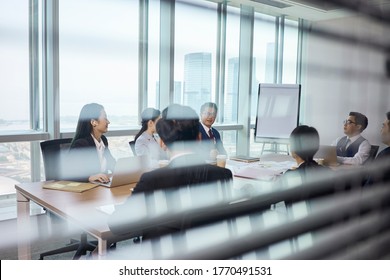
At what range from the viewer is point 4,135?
104 inches

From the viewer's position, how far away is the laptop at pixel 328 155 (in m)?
2.14

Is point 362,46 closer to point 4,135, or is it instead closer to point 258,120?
point 4,135

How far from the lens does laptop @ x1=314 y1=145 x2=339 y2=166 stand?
Answer: 2137mm

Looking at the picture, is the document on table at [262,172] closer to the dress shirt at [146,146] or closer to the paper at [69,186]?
the dress shirt at [146,146]

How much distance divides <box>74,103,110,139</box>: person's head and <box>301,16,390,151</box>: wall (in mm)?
1695

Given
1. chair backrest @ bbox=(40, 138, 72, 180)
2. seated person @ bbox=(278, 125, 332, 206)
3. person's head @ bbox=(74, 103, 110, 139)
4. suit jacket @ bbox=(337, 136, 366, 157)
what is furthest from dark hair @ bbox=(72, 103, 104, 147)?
suit jacket @ bbox=(337, 136, 366, 157)

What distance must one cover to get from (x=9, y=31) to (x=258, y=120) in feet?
8.61

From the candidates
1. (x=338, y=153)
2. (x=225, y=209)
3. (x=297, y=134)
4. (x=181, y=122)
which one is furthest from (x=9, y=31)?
(x=225, y=209)

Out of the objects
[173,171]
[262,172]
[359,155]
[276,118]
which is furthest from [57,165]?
[276,118]

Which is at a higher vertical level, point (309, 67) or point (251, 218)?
point (309, 67)

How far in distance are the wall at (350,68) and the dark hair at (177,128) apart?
0.69 metres

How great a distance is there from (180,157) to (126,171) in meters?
0.73

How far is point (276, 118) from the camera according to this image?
164 inches

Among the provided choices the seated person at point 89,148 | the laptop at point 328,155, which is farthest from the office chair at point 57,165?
the laptop at point 328,155
